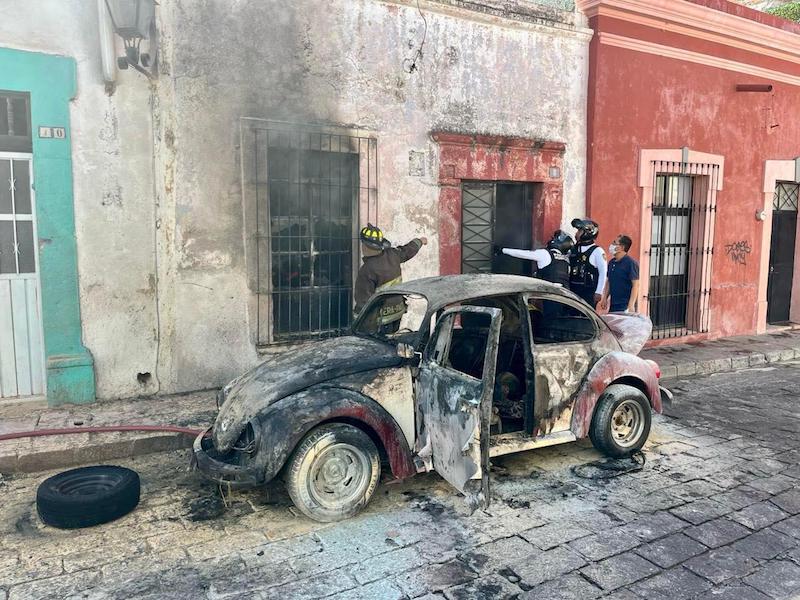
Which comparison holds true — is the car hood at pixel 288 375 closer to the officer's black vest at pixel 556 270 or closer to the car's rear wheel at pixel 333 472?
the car's rear wheel at pixel 333 472

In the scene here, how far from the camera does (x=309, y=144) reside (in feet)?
24.2

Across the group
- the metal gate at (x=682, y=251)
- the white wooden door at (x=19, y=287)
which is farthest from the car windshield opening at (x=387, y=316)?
the metal gate at (x=682, y=251)

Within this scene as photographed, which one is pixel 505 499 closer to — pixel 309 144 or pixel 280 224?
pixel 280 224

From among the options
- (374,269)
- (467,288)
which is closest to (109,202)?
(374,269)

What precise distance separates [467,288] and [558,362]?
0.98 meters

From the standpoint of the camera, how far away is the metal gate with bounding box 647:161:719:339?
34.3ft

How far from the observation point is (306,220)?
7.49 m

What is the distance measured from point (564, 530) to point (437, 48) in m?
6.47

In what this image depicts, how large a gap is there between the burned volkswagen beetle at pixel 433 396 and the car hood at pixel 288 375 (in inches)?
0.4

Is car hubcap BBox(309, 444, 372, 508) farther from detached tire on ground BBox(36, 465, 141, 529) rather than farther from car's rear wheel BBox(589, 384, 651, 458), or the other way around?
car's rear wheel BBox(589, 384, 651, 458)

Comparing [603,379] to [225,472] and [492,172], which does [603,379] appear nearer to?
[225,472]

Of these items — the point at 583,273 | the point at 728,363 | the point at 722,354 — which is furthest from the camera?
the point at 722,354

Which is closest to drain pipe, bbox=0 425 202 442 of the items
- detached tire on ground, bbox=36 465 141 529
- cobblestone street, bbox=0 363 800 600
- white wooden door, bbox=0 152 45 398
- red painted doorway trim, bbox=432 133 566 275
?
cobblestone street, bbox=0 363 800 600

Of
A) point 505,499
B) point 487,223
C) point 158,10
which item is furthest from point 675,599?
point 158,10
